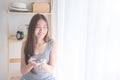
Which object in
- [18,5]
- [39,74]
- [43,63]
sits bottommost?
[39,74]

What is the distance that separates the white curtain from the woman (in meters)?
0.22

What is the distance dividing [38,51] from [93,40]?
2.88 ft

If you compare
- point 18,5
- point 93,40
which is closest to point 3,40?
point 18,5

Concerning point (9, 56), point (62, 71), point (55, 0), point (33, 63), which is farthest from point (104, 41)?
point (9, 56)

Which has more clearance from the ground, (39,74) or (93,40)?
(93,40)

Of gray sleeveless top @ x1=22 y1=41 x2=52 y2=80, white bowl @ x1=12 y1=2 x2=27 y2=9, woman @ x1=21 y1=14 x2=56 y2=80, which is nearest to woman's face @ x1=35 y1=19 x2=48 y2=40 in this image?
woman @ x1=21 y1=14 x2=56 y2=80

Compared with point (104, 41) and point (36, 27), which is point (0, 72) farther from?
point (104, 41)

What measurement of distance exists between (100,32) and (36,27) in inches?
35.0

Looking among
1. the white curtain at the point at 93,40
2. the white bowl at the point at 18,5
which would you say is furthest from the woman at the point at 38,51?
the white bowl at the point at 18,5

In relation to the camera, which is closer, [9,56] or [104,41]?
[104,41]

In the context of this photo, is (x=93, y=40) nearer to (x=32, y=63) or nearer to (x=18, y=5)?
(x=32, y=63)

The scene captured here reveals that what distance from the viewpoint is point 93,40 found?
1.17 m

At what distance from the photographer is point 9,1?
242cm

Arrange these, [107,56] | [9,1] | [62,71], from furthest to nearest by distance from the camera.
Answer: [9,1]
[62,71]
[107,56]
